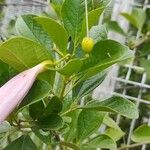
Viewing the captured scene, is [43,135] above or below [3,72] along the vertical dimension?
below

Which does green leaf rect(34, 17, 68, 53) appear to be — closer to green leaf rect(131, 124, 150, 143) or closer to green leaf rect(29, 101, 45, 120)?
green leaf rect(29, 101, 45, 120)

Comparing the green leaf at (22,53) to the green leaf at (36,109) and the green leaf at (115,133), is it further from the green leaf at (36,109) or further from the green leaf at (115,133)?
the green leaf at (115,133)

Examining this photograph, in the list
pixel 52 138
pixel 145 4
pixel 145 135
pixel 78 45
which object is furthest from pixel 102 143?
pixel 145 4

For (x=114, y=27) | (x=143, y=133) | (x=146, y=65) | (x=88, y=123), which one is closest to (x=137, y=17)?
(x=114, y=27)

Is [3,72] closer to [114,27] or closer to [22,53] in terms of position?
[22,53]

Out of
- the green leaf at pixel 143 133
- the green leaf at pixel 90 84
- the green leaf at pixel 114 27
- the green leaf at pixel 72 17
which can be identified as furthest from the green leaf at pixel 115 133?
the green leaf at pixel 72 17

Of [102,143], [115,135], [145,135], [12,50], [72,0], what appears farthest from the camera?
[115,135]

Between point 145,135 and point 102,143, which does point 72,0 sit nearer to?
point 102,143

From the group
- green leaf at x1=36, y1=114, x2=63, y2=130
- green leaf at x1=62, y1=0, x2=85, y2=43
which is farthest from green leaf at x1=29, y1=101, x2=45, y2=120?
green leaf at x1=62, y1=0, x2=85, y2=43
